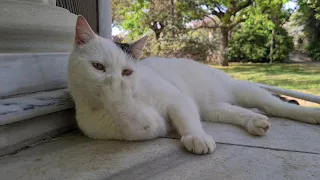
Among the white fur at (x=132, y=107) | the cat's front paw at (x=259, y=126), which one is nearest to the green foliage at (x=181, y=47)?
the white fur at (x=132, y=107)

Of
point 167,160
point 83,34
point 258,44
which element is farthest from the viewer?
point 258,44

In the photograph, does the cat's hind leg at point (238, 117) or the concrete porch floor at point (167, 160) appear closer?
the concrete porch floor at point (167, 160)

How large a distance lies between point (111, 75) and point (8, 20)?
18.5 inches

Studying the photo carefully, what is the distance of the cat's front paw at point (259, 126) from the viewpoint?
1.16 m

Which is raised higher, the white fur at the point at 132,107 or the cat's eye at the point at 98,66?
the cat's eye at the point at 98,66

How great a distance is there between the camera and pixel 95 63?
39.4 inches

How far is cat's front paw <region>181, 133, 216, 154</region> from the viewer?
37.8 inches

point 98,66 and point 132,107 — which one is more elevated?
point 98,66

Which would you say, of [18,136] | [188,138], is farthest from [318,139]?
[18,136]

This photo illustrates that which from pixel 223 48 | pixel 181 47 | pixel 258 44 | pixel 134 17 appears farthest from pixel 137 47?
pixel 258 44

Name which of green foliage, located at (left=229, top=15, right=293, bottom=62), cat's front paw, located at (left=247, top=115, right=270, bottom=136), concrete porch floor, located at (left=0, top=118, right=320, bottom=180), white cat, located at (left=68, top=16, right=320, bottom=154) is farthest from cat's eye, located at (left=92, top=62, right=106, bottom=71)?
green foliage, located at (left=229, top=15, right=293, bottom=62)

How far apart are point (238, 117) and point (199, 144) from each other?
0.46 metres

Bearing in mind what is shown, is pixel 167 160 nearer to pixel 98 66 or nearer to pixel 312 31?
pixel 98 66

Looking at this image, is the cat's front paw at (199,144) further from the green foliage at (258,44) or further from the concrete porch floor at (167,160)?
the green foliage at (258,44)
